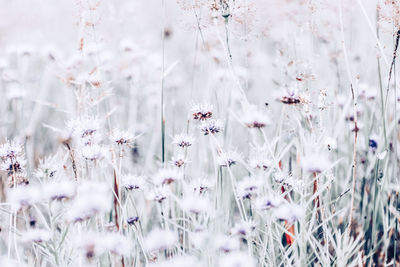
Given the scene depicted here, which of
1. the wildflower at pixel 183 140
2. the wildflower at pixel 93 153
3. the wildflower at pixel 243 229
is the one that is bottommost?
the wildflower at pixel 243 229

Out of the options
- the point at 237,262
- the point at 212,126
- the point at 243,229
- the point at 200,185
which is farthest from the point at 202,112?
the point at 237,262

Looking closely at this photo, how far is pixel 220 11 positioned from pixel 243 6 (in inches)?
2.2

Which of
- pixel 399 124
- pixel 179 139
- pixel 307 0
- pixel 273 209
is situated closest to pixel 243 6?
pixel 307 0

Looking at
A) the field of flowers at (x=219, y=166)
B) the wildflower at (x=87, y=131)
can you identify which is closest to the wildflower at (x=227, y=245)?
the field of flowers at (x=219, y=166)

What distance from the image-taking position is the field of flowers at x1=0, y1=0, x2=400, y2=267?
0.83m

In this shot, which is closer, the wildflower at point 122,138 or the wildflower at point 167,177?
the wildflower at point 167,177

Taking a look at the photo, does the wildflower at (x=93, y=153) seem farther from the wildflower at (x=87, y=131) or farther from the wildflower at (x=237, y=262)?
the wildflower at (x=237, y=262)

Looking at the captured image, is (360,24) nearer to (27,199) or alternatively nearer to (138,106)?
(138,106)

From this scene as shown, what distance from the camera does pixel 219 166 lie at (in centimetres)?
102

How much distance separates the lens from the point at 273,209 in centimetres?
81

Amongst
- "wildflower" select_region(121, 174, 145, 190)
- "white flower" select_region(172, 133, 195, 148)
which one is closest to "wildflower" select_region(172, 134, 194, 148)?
"white flower" select_region(172, 133, 195, 148)

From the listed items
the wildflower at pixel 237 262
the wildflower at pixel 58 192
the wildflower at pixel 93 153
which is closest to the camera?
the wildflower at pixel 237 262

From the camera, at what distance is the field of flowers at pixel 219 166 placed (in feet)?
2.71

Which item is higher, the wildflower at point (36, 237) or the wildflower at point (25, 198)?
the wildflower at point (25, 198)
